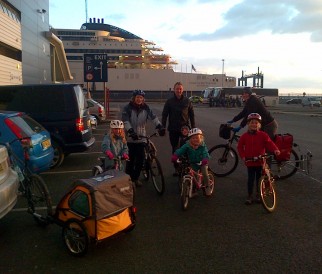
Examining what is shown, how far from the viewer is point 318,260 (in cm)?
401

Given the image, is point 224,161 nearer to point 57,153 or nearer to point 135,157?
point 135,157

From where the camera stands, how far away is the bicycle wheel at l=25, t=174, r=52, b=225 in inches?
199

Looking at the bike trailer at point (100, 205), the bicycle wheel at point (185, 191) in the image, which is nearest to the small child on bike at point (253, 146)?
the bicycle wheel at point (185, 191)

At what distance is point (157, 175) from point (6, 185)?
8.94 feet

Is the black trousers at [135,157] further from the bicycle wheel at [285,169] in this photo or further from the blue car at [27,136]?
the bicycle wheel at [285,169]

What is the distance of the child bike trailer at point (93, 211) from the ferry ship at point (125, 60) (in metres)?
86.1

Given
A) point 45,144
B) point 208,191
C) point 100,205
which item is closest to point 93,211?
point 100,205

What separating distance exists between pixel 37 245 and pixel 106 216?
976 mm

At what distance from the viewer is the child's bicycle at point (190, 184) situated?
5.73m

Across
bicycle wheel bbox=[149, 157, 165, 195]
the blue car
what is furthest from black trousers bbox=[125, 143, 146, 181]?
the blue car

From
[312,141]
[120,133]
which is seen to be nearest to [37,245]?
[120,133]

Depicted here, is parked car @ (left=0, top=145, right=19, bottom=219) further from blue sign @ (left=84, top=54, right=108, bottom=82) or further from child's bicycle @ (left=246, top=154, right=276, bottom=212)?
A: blue sign @ (left=84, top=54, right=108, bottom=82)

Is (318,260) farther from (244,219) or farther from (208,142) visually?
(208,142)

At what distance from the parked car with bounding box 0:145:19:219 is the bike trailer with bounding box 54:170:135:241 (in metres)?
0.65
